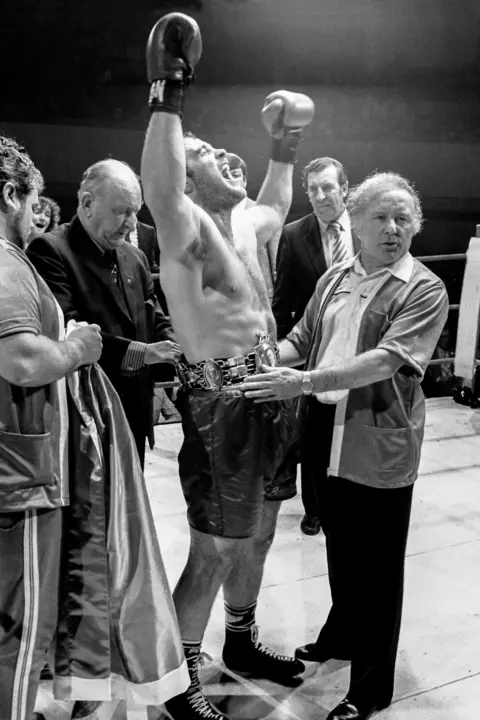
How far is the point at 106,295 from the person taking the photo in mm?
2480

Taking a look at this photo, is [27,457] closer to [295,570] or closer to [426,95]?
[295,570]

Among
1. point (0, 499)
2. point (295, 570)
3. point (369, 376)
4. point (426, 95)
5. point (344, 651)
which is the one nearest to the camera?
point (0, 499)

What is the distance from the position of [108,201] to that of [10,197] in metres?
0.67

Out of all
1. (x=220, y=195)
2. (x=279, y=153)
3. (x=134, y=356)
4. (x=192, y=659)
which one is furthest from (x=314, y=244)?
(x=192, y=659)

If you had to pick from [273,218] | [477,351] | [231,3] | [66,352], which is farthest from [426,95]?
[66,352]

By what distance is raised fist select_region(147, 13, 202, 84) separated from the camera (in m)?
1.82

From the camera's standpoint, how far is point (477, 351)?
5262mm

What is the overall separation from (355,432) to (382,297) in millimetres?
343

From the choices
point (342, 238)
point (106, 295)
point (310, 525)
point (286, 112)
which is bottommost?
point (310, 525)

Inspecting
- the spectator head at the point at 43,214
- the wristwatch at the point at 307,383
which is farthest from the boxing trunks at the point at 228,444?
the spectator head at the point at 43,214

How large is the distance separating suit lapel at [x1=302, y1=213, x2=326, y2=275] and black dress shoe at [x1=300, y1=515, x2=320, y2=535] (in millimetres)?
976

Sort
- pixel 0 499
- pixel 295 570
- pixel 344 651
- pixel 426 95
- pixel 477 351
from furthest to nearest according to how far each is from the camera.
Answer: pixel 426 95 < pixel 477 351 < pixel 295 570 < pixel 344 651 < pixel 0 499

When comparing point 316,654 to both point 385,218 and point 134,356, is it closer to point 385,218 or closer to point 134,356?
point 134,356

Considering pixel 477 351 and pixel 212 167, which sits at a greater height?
pixel 212 167
